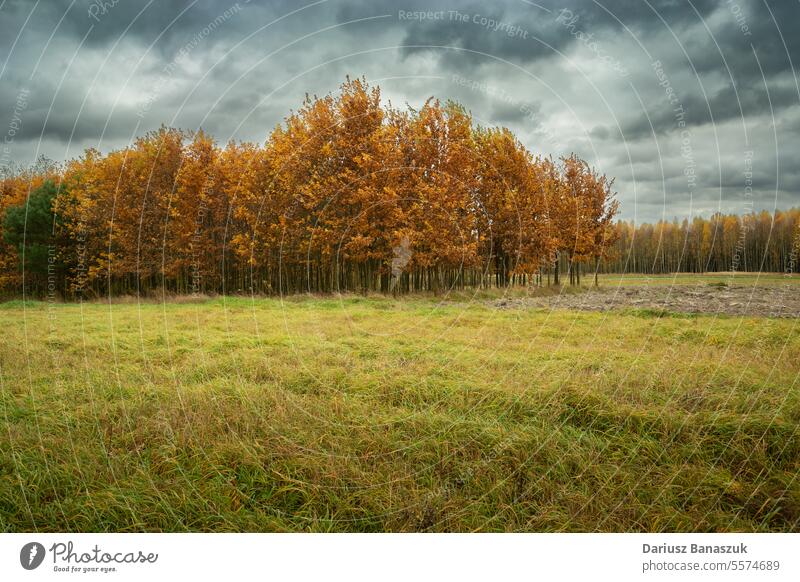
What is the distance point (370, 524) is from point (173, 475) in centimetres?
198

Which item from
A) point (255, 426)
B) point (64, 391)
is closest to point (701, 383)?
point (255, 426)

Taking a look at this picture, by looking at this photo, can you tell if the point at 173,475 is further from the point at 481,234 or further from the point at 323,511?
the point at 481,234

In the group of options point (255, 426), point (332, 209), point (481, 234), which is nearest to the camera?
point (255, 426)

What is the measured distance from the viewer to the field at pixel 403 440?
393 centimetres

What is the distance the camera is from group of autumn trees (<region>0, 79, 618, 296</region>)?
2314 cm

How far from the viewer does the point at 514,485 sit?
13.8 feet

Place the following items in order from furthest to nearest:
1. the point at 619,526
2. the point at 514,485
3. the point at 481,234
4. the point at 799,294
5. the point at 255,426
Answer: the point at 481,234
the point at 799,294
the point at 255,426
the point at 514,485
the point at 619,526
